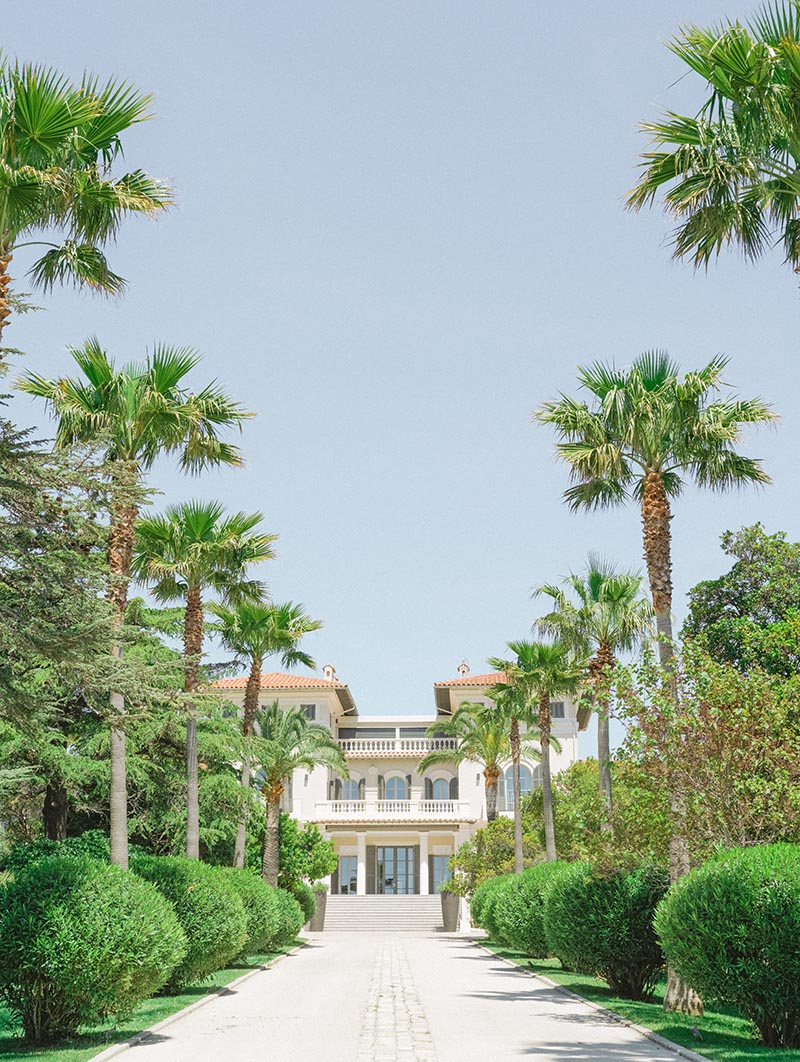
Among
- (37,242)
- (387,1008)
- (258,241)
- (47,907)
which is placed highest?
(258,241)

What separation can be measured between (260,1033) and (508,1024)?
3.38 meters

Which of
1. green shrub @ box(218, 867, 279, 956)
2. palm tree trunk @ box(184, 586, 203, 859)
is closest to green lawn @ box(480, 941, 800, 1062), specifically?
green shrub @ box(218, 867, 279, 956)

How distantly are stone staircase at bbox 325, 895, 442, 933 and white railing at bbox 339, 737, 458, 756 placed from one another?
8797mm

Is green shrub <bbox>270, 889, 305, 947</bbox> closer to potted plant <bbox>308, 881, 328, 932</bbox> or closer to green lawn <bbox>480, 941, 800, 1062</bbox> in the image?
green lawn <bbox>480, 941, 800, 1062</bbox>

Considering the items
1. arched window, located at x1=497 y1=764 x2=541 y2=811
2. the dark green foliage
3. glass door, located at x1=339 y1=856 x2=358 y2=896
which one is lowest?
glass door, located at x1=339 y1=856 x2=358 y2=896

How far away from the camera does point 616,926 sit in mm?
17625

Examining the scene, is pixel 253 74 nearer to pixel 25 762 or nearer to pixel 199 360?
pixel 199 360

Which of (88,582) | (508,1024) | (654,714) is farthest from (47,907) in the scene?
(654,714)

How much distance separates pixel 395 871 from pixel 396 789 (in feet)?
15.2

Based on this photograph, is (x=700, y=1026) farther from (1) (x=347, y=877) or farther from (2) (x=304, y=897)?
(1) (x=347, y=877)

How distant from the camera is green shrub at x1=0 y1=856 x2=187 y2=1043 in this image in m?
11.5

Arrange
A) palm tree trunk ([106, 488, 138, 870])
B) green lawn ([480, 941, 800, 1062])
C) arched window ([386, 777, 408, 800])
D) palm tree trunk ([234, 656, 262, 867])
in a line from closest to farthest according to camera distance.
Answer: green lawn ([480, 941, 800, 1062])
palm tree trunk ([106, 488, 138, 870])
palm tree trunk ([234, 656, 262, 867])
arched window ([386, 777, 408, 800])

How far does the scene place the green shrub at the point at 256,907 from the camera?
23.2 metres

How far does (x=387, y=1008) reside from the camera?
53.2ft
